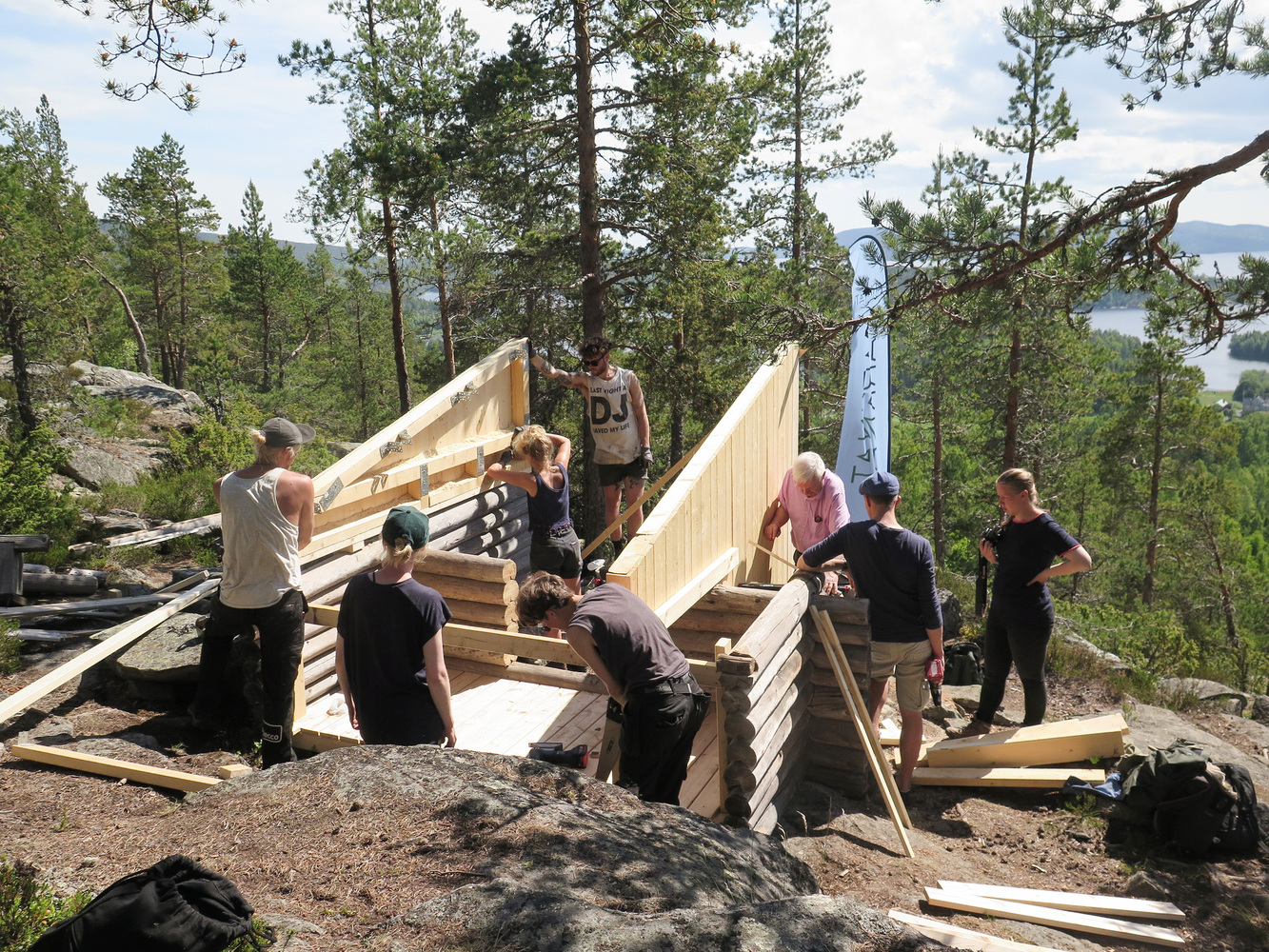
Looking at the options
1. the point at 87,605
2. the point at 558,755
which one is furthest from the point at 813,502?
the point at 87,605

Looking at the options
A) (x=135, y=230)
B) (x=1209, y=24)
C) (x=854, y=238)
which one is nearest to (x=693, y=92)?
(x=854, y=238)

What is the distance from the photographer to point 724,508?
6949 millimetres

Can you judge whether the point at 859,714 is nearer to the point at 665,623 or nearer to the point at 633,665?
the point at 665,623

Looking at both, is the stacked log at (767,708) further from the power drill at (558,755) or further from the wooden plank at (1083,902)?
the wooden plank at (1083,902)

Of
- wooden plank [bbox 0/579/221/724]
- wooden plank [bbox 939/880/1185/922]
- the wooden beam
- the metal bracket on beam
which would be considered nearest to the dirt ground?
wooden plank [bbox 939/880/1185/922]

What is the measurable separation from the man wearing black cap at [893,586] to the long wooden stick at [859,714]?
0.30m

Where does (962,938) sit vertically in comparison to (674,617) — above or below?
below

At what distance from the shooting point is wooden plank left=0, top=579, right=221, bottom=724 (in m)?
4.96

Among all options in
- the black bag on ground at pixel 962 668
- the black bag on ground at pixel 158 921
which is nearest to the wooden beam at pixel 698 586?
the black bag on ground at pixel 962 668

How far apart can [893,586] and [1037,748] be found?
1.91 m

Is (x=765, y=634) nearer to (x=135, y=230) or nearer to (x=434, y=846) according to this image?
(x=434, y=846)

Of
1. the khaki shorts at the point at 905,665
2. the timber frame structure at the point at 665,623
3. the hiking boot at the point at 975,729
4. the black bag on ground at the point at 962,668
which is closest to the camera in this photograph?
the timber frame structure at the point at 665,623

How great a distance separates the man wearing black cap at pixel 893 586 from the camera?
5.46 metres

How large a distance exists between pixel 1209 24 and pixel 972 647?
18.4ft
